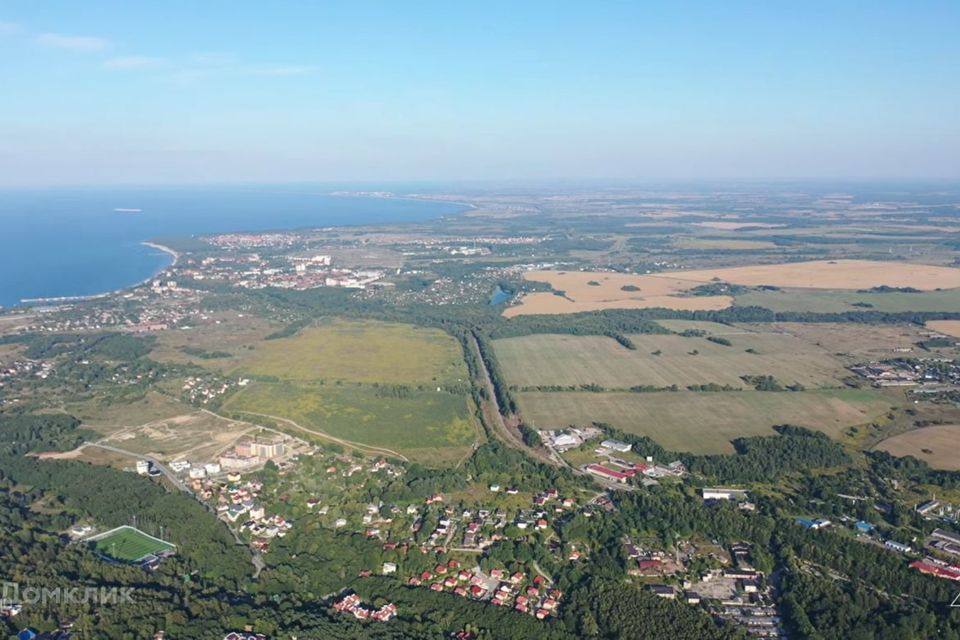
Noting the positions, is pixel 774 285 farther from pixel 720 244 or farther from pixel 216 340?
pixel 216 340

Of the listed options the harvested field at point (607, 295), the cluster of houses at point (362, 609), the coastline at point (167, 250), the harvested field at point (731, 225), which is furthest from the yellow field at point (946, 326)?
the coastline at point (167, 250)

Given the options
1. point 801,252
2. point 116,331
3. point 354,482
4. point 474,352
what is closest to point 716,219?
point 801,252

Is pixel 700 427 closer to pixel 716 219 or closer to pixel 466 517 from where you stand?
pixel 466 517

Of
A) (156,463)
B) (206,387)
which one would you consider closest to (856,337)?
(206,387)

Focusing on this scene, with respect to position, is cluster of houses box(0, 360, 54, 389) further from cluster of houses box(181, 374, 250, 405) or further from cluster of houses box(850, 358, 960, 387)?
cluster of houses box(850, 358, 960, 387)

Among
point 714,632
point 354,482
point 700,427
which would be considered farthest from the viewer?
point 700,427

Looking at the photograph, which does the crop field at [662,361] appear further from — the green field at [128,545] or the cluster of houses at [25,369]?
the cluster of houses at [25,369]
